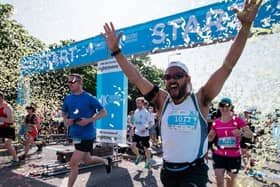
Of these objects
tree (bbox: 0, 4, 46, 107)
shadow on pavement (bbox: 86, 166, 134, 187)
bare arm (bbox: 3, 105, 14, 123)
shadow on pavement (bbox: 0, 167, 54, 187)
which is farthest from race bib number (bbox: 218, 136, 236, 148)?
tree (bbox: 0, 4, 46, 107)

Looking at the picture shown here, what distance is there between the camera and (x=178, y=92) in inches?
106

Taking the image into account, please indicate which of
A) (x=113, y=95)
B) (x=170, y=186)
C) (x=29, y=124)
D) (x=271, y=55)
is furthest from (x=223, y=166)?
(x=29, y=124)

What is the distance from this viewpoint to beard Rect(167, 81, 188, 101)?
8.82 feet

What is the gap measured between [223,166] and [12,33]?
75.8 feet

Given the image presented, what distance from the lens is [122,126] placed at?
29.8 ft

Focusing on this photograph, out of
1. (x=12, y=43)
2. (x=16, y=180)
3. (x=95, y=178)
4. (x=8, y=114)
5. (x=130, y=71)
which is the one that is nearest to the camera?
(x=130, y=71)

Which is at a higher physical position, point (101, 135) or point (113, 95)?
point (113, 95)

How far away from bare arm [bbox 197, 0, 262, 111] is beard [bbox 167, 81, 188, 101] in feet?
0.42

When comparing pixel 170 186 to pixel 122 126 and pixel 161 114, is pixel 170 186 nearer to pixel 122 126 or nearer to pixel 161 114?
pixel 161 114

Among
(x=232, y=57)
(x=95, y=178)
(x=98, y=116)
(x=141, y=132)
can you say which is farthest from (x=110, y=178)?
(x=232, y=57)

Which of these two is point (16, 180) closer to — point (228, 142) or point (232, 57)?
point (228, 142)

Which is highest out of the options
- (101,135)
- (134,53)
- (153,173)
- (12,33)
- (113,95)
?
(12,33)

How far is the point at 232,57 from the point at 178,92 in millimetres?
494

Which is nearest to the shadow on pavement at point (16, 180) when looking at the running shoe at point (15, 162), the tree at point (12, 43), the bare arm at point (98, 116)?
the running shoe at point (15, 162)
